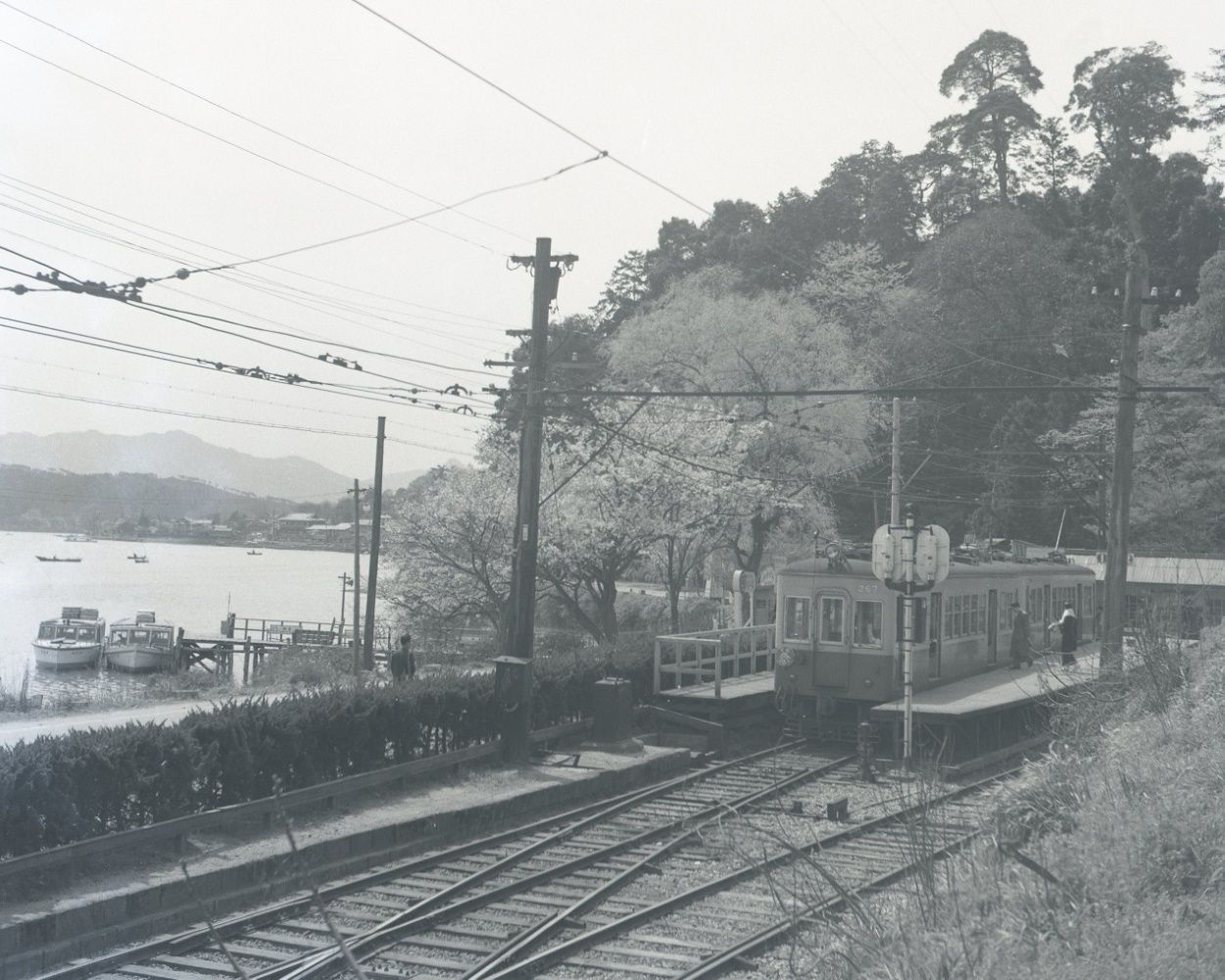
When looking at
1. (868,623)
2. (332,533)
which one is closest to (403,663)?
(868,623)

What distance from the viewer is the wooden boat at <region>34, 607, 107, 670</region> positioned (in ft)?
187

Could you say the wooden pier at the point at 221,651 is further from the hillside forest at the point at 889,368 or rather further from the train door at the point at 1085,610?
the train door at the point at 1085,610

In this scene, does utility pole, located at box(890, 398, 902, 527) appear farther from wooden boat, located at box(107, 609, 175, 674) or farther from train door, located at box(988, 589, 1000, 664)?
wooden boat, located at box(107, 609, 175, 674)

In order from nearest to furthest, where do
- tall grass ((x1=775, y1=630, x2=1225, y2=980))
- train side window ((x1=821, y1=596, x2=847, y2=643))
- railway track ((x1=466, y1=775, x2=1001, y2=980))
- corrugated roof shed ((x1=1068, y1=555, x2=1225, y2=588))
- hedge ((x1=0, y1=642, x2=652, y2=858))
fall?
1. tall grass ((x1=775, y1=630, x2=1225, y2=980))
2. railway track ((x1=466, y1=775, x2=1001, y2=980))
3. hedge ((x1=0, y1=642, x2=652, y2=858))
4. train side window ((x1=821, y1=596, x2=847, y2=643))
5. corrugated roof shed ((x1=1068, y1=555, x2=1225, y2=588))

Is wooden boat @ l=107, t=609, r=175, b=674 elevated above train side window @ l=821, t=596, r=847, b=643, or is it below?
below

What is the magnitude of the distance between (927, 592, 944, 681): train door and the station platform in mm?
357

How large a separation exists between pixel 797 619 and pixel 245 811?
36.8 ft

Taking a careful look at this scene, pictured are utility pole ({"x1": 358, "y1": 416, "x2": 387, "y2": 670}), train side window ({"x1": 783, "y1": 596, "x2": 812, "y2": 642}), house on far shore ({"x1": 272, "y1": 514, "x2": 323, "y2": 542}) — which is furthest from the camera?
house on far shore ({"x1": 272, "y1": 514, "x2": 323, "y2": 542})

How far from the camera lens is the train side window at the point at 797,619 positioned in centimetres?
2166

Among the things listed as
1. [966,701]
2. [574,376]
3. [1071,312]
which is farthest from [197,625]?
[966,701]

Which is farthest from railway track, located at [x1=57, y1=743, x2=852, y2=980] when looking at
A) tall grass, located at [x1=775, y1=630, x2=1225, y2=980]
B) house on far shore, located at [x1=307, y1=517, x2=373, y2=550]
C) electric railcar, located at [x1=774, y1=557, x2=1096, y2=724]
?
house on far shore, located at [x1=307, y1=517, x2=373, y2=550]

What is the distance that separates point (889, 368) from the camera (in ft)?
172

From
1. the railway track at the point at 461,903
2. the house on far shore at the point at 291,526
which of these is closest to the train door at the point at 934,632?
the railway track at the point at 461,903

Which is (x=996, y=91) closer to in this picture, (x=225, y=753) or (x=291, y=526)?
(x=225, y=753)
